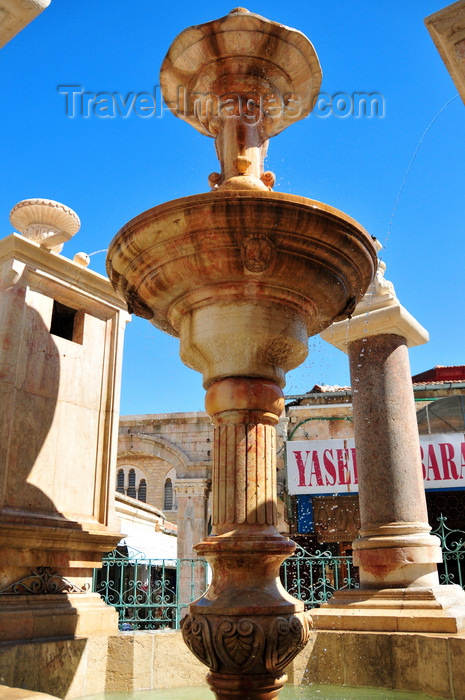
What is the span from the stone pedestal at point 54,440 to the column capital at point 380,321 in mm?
2104

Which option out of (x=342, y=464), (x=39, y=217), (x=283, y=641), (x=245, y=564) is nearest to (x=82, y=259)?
(x=39, y=217)

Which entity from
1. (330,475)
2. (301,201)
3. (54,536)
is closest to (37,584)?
(54,536)

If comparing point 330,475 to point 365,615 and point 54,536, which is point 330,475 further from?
point 54,536

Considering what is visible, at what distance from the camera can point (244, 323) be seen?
11.4 feet

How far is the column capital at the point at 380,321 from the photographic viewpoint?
5.44m

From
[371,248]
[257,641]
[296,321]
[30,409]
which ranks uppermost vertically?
[371,248]

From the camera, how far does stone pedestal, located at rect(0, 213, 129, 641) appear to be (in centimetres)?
409

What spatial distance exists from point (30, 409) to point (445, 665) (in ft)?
10.8

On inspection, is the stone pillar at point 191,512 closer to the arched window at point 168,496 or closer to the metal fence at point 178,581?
the metal fence at point 178,581

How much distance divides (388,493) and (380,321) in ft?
4.94

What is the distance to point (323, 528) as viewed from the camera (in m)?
13.8

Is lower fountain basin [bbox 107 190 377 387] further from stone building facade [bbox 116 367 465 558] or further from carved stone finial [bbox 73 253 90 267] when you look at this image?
stone building facade [bbox 116 367 465 558]

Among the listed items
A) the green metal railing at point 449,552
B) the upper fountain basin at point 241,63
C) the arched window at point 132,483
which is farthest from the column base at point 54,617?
the arched window at point 132,483

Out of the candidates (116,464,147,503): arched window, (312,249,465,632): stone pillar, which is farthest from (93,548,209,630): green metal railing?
(116,464,147,503): arched window
